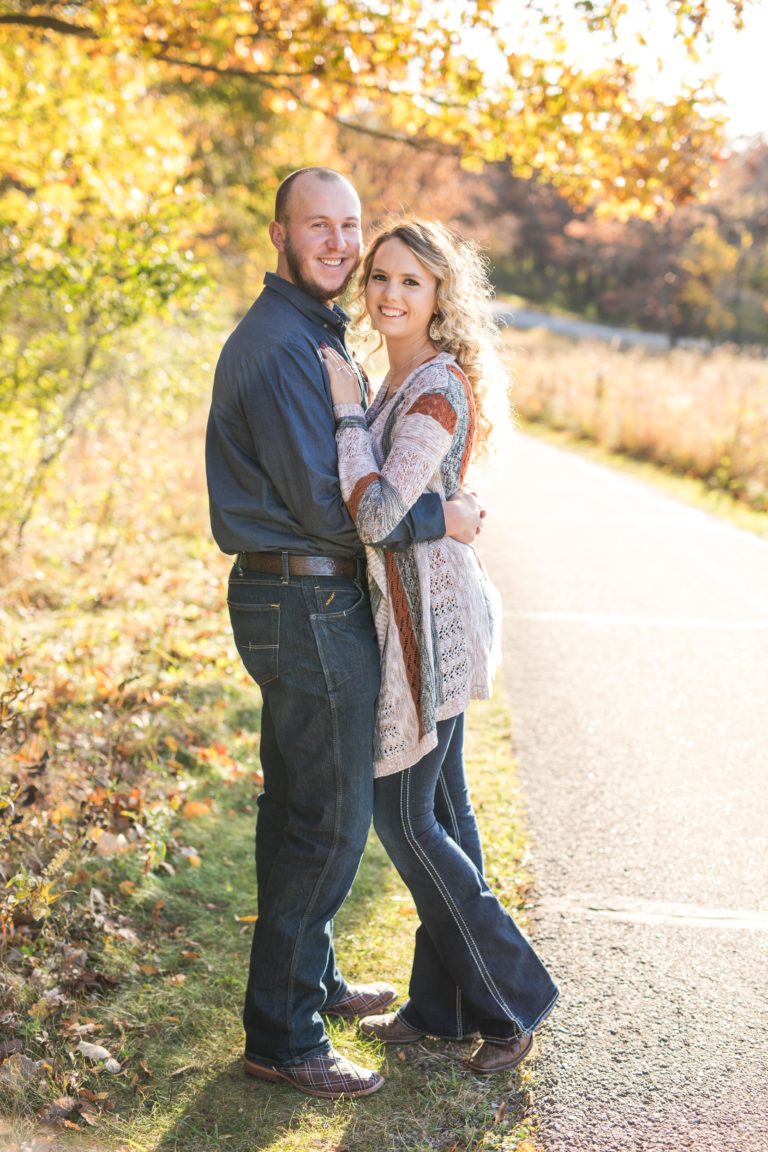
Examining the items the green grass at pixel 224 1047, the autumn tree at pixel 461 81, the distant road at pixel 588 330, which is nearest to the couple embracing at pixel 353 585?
the green grass at pixel 224 1047

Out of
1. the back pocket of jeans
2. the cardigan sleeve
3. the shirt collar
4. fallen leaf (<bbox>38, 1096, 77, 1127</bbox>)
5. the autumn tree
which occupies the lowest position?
fallen leaf (<bbox>38, 1096, 77, 1127</bbox>)

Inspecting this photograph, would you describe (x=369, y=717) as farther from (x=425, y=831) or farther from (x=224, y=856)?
(x=224, y=856)

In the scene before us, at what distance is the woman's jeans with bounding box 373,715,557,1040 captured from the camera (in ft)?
10.1

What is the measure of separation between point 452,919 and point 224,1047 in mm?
779

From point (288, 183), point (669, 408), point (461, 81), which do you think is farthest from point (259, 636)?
point (669, 408)

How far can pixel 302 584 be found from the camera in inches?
114

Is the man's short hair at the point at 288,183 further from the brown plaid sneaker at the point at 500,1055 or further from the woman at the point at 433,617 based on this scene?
the brown plaid sneaker at the point at 500,1055

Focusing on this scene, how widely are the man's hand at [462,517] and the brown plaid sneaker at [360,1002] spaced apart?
145cm

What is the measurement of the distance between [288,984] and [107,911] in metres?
1.04

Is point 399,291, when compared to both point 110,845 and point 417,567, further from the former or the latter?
point 110,845

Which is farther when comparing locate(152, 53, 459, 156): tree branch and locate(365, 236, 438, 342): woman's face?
locate(152, 53, 459, 156): tree branch

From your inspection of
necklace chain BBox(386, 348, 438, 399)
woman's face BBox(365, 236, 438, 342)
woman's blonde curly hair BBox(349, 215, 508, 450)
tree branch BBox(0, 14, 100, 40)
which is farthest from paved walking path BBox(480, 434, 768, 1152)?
tree branch BBox(0, 14, 100, 40)

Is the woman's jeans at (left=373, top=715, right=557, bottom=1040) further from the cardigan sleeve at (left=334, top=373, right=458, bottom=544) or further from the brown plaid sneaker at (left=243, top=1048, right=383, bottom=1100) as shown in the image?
the cardigan sleeve at (left=334, top=373, right=458, bottom=544)

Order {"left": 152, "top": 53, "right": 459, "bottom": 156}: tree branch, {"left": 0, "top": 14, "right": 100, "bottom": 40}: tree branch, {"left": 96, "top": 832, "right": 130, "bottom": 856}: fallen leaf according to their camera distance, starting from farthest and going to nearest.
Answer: {"left": 152, "top": 53, "right": 459, "bottom": 156}: tree branch < {"left": 0, "top": 14, "right": 100, "bottom": 40}: tree branch < {"left": 96, "top": 832, "right": 130, "bottom": 856}: fallen leaf
